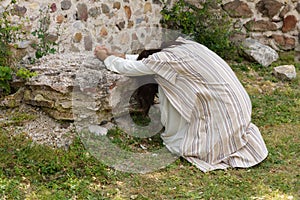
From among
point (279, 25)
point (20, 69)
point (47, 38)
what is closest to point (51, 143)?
point (20, 69)

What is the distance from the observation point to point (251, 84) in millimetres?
6680

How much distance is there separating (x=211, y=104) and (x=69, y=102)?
125 centimetres

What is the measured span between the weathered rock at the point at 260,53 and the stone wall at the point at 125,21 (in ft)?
0.78

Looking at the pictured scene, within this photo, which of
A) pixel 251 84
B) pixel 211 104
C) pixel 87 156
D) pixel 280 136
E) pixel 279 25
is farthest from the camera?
pixel 279 25

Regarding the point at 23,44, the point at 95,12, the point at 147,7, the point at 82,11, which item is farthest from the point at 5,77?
the point at 147,7

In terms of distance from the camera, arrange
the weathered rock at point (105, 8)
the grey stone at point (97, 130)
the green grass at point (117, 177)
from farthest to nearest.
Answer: the weathered rock at point (105, 8)
the grey stone at point (97, 130)
the green grass at point (117, 177)

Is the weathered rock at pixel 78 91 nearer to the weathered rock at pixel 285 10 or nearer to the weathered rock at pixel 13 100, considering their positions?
the weathered rock at pixel 13 100

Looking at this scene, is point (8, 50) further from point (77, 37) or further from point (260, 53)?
point (260, 53)

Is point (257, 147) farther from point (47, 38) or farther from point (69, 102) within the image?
point (47, 38)

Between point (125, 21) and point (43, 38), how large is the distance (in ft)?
5.57

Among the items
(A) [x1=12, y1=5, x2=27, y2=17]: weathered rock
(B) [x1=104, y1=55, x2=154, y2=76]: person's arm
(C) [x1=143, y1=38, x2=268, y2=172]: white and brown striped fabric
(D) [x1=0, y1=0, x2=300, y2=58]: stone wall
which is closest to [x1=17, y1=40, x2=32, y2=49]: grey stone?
(D) [x1=0, y1=0, x2=300, y2=58]: stone wall

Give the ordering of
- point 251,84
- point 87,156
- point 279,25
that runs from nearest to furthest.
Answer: point 87,156, point 251,84, point 279,25

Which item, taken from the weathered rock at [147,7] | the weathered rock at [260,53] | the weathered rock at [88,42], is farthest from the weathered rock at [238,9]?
the weathered rock at [88,42]

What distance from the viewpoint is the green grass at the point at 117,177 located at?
12.2 feet
